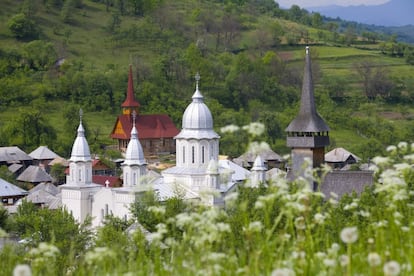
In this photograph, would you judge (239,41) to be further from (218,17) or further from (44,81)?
(44,81)

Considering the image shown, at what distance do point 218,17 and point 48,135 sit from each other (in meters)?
56.6

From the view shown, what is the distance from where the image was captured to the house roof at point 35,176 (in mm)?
63469

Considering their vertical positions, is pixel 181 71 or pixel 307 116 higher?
pixel 181 71

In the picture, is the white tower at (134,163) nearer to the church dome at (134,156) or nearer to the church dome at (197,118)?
the church dome at (134,156)

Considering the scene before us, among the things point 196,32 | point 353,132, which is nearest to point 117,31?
point 196,32

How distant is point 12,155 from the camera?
69.1 metres

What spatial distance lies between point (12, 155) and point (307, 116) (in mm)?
32420

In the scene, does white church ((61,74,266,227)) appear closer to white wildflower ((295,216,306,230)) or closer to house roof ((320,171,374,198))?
house roof ((320,171,374,198))

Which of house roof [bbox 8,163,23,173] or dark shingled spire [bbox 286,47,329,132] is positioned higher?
dark shingled spire [bbox 286,47,329,132]

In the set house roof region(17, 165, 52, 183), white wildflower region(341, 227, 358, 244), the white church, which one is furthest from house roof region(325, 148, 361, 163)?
white wildflower region(341, 227, 358, 244)

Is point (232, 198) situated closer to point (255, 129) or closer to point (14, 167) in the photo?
point (255, 129)

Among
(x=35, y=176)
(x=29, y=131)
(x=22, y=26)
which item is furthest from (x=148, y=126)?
(x=22, y=26)

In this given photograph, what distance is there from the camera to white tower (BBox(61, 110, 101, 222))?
4431 cm

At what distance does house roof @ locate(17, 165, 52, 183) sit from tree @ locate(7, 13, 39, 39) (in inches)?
1538
